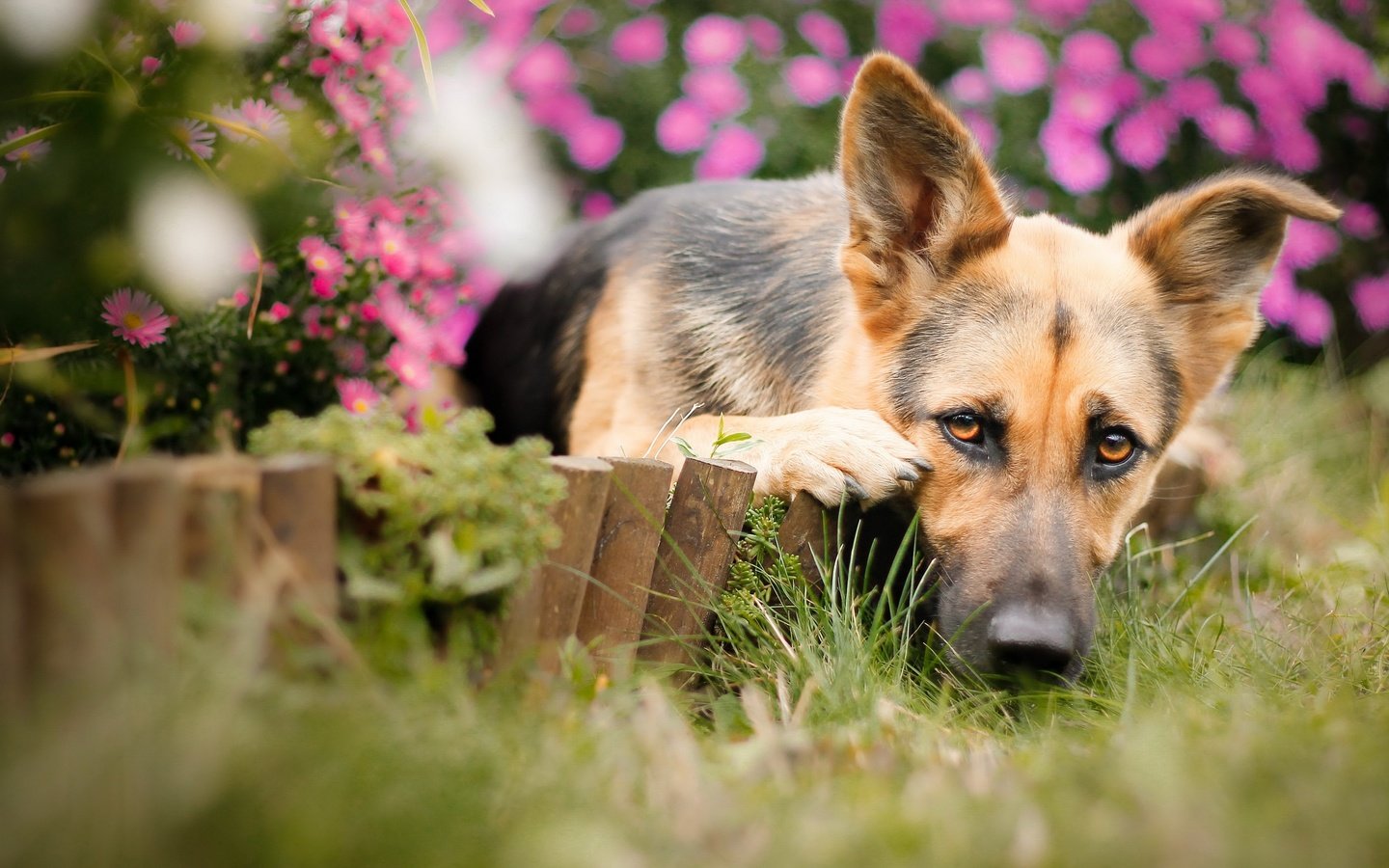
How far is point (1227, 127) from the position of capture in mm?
5738

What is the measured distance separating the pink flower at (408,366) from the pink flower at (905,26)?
12.6 feet

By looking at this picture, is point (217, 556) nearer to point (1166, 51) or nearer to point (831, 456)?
point (831, 456)

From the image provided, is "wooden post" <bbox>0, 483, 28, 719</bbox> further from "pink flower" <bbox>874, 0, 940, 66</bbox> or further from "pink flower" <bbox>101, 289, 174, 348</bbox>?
"pink flower" <bbox>874, 0, 940, 66</bbox>

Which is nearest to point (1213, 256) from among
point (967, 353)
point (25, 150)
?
point (967, 353)

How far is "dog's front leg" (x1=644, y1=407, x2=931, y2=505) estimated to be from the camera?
108 inches

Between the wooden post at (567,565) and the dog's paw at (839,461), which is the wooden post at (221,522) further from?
the dog's paw at (839,461)

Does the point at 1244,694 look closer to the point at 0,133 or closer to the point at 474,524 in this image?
the point at 474,524

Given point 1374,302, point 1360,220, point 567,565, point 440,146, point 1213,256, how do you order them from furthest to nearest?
point 1360,220, point 1374,302, point 440,146, point 1213,256, point 567,565

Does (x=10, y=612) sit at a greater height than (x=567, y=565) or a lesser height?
greater

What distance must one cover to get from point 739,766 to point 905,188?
1.93 m

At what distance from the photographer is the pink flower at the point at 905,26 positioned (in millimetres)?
5961

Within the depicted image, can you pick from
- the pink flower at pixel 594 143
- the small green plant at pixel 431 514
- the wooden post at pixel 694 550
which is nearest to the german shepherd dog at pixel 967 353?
the wooden post at pixel 694 550

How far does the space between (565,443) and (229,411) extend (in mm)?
1431

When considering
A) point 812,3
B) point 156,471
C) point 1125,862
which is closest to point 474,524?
point 156,471
